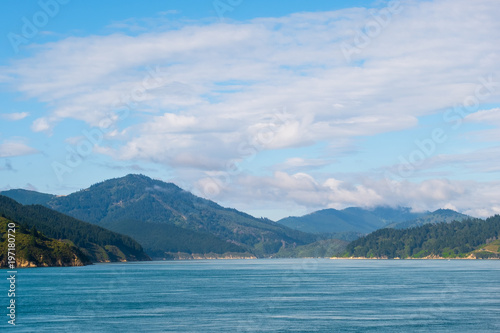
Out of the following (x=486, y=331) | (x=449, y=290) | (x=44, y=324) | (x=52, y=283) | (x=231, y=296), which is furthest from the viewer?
(x=52, y=283)

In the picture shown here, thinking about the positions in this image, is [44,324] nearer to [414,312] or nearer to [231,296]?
[231,296]

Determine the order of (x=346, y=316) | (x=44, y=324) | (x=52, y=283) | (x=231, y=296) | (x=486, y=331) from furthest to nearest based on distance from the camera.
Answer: (x=52, y=283) → (x=231, y=296) → (x=346, y=316) → (x=44, y=324) → (x=486, y=331)

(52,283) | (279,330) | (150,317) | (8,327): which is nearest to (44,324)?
(8,327)

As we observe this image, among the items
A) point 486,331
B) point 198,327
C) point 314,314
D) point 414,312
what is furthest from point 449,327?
point 198,327

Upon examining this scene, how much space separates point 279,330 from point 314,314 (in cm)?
1831

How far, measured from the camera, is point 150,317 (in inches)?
4240

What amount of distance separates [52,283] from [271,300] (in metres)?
90.9

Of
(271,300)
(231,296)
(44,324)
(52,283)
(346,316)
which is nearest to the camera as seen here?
(44,324)

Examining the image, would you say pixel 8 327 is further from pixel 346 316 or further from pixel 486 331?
pixel 486 331

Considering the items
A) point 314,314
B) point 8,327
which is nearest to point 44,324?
point 8,327

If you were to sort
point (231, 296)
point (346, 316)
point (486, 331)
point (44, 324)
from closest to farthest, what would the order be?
point (486, 331)
point (44, 324)
point (346, 316)
point (231, 296)

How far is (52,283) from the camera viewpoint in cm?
19312

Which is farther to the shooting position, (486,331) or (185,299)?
(185,299)

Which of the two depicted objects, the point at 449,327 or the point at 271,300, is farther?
the point at 271,300
